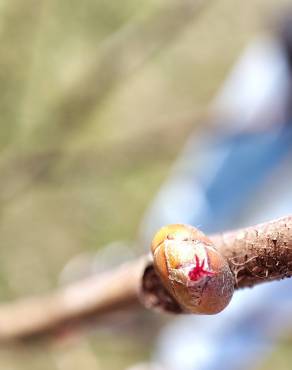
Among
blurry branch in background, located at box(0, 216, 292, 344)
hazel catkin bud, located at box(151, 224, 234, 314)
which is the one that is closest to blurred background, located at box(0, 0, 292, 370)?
blurry branch in background, located at box(0, 216, 292, 344)

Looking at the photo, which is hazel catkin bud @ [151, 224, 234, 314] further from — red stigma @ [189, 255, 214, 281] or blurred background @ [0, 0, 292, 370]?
blurred background @ [0, 0, 292, 370]

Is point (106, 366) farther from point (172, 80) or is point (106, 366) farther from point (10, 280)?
point (172, 80)

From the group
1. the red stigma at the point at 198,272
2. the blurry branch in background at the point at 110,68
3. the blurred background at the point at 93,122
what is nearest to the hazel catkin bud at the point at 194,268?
the red stigma at the point at 198,272

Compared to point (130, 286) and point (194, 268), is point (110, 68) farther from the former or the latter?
point (194, 268)

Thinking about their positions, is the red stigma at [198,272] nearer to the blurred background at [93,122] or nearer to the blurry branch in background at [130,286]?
the blurry branch in background at [130,286]

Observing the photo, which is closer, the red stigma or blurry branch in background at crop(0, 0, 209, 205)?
the red stigma

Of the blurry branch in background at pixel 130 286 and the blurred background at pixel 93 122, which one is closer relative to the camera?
the blurry branch in background at pixel 130 286

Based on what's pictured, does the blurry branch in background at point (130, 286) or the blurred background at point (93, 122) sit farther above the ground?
the blurred background at point (93, 122)

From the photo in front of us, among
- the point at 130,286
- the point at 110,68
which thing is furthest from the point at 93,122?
the point at 130,286

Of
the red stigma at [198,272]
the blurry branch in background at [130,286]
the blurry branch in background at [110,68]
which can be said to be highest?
the blurry branch in background at [110,68]
